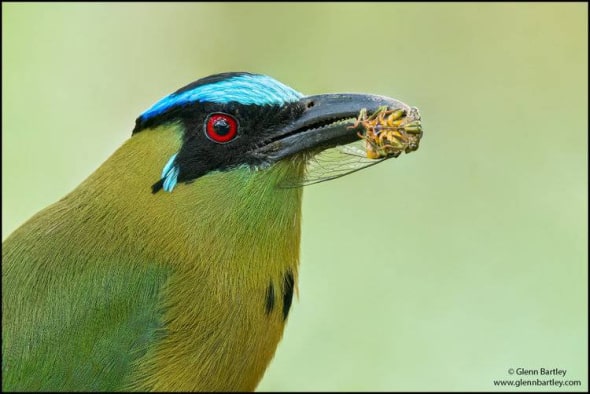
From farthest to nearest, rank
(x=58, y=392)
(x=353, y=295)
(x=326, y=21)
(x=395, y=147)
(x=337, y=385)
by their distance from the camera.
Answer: (x=326, y=21)
(x=353, y=295)
(x=337, y=385)
(x=58, y=392)
(x=395, y=147)

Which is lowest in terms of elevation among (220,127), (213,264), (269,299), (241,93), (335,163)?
(269,299)

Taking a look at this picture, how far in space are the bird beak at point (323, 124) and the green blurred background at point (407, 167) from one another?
2.05 metres

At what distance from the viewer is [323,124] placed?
401 cm

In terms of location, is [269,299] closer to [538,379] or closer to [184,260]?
[184,260]

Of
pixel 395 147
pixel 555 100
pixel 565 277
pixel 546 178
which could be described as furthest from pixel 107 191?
pixel 555 100

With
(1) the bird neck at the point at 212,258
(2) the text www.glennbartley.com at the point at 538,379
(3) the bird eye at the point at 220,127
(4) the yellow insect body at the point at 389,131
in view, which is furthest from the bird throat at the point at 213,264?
(2) the text www.glennbartley.com at the point at 538,379

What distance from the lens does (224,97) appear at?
4.00 m

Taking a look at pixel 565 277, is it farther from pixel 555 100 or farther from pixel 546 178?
pixel 555 100

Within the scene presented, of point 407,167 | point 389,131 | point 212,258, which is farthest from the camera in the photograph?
point 407,167

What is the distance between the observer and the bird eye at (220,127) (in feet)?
13.2

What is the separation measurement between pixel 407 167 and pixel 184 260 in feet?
10.8

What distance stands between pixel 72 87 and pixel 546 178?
11.7 feet

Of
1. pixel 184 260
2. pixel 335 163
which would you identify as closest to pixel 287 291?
pixel 184 260

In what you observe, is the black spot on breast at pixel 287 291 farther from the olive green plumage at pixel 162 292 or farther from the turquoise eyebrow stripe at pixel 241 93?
the turquoise eyebrow stripe at pixel 241 93
